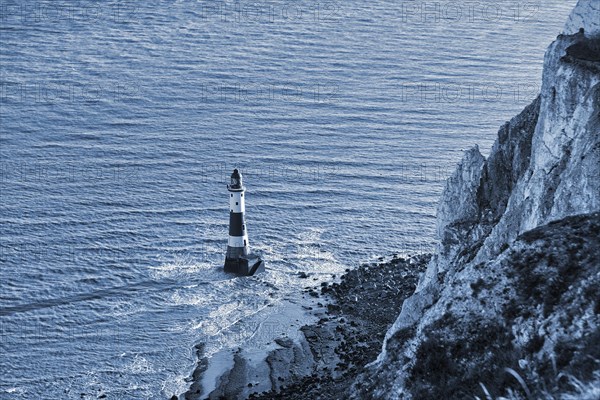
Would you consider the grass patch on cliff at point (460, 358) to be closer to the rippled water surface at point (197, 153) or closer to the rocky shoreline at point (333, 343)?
the rocky shoreline at point (333, 343)

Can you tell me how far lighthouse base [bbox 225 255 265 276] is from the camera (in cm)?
5631

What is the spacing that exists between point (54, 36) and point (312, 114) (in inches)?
1391

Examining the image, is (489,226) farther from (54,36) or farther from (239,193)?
(54,36)

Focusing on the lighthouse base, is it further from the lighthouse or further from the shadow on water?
the shadow on water

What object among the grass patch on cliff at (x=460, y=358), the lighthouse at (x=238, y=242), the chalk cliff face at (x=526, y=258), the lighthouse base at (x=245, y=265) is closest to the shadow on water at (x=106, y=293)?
the lighthouse base at (x=245, y=265)

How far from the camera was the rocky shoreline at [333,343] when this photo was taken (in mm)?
42719

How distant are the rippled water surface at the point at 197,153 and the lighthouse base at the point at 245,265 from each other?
1.98 ft

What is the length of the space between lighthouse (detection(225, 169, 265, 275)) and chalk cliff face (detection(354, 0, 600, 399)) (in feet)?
56.3

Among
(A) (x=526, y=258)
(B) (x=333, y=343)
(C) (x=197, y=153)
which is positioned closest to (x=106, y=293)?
(B) (x=333, y=343)

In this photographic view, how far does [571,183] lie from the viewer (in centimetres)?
3069

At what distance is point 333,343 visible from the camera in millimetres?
47344

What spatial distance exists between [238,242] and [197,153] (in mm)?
18630

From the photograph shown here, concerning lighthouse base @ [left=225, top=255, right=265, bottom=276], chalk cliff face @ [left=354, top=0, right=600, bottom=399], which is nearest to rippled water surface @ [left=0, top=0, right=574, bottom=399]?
lighthouse base @ [left=225, top=255, right=265, bottom=276]

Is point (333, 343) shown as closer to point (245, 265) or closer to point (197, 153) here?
point (245, 265)
